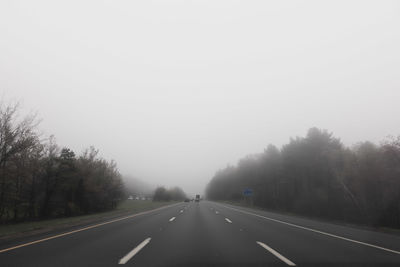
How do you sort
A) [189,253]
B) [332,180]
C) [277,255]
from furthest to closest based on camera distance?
1. [332,180]
2. [189,253]
3. [277,255]

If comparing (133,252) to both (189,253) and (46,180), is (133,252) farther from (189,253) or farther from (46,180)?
(46,180)

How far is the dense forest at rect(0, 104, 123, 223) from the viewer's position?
77.3ft

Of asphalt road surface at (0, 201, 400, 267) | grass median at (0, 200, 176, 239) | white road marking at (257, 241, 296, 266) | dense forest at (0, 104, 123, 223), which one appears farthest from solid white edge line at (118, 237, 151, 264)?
dense forest at (0, 104, 123, 223)

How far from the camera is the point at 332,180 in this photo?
40.1m

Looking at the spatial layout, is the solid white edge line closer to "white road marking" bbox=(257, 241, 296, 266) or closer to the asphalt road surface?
the asphalt road surface

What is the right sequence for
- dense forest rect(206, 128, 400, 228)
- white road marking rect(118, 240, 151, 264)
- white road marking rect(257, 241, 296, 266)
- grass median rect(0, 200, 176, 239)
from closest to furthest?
Result: white road marking rect(257, 241, 296, 266) < white road marking rect(118, 240, 151, 264) < grass median rect(0, 200, 176, 239) < dense forest rect(206, 128, 400, 228)

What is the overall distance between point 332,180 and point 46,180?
37.8 metres

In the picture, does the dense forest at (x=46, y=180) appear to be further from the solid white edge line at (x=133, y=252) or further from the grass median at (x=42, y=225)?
the solid white edge line at (x=133, y=252)

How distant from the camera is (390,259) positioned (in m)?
7.54

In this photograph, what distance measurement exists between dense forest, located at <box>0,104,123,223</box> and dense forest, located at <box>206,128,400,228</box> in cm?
2780

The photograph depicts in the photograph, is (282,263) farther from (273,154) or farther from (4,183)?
(273,154)

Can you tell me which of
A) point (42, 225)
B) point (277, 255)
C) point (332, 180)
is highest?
point (332, 180)

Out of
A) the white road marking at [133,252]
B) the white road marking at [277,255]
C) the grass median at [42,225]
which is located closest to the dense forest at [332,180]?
the white road marking at [277,255]

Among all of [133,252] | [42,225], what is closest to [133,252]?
[133,252]
